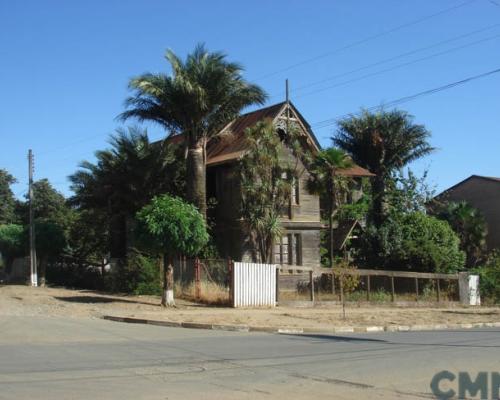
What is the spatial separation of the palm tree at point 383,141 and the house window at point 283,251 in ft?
44.8

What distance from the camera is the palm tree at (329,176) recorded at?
106 ft

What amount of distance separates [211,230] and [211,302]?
8.05 meters

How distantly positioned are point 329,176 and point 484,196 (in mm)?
25800

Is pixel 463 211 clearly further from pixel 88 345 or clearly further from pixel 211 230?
pixel 88 345

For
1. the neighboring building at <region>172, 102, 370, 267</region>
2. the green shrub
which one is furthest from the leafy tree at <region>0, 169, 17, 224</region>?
the neighboring building at <region>172, 102, 370, 267</region>

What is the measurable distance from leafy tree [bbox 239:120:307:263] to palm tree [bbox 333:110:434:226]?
15.6 metres

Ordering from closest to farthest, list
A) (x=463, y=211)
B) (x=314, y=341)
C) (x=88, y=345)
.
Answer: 1. (x=88, y=345)
2. (x=314, y=341)
3. (x=463, y=211)

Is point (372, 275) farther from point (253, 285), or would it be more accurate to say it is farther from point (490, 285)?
point (490, 285)

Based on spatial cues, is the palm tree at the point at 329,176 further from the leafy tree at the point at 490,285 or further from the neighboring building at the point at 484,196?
the neighboring building at the point at 484,196

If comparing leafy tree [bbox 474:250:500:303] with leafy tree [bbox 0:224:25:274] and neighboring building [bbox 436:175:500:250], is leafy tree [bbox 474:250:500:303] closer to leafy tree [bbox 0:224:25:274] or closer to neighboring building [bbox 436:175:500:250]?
neighboring building [bbox 436:175:500:250]

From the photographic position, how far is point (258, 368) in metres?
10.6

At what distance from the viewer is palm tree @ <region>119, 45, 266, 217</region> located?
29.0 metres

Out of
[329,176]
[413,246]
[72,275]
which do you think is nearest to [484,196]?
[413,246]

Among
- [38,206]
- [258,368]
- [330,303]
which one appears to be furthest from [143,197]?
[38,206]
